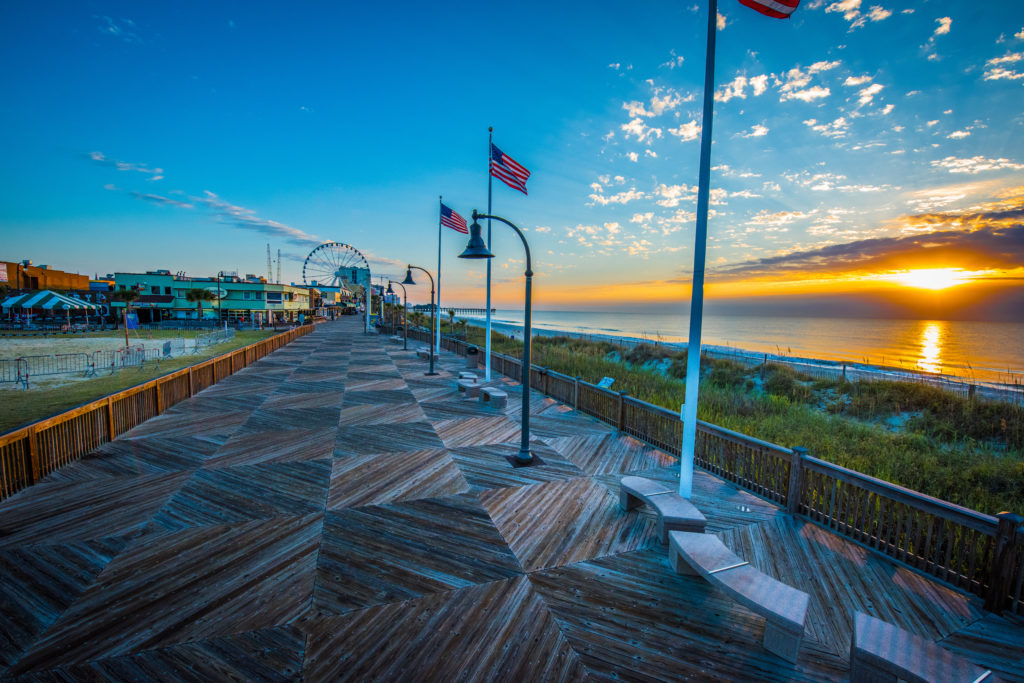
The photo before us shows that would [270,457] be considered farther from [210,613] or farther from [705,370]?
[705,370]

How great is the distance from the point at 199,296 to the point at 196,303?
3383mm

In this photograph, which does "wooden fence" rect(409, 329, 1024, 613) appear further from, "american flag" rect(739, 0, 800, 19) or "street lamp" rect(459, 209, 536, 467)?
"american flag" rect(739, 0, 800, 19)

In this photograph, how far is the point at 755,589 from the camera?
10.8 ft

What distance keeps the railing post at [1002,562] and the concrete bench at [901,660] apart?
5.31 feet

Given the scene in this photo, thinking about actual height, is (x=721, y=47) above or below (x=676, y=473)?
above

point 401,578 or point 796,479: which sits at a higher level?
point 796,479

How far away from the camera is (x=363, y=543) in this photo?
4516 millimetres

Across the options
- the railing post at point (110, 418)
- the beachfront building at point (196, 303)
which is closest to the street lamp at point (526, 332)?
the railing post at point (110, 418)

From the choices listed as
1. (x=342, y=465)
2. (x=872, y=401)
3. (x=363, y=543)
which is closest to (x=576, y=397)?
(x=342, y=465)

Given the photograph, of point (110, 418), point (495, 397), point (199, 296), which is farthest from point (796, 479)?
point (199, 296)

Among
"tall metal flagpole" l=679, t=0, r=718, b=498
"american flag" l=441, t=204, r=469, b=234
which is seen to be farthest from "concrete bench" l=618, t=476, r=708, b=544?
"american flag" l=441, t=204, r=469, b=234

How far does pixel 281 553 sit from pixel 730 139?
8.29 meters

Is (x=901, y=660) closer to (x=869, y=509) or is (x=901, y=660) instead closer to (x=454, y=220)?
(x=869, y=509)

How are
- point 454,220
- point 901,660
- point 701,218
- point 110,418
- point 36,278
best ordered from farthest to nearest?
point 36,278 → point 454,220 → point 110,418 → point 701,218 → point 901,660
